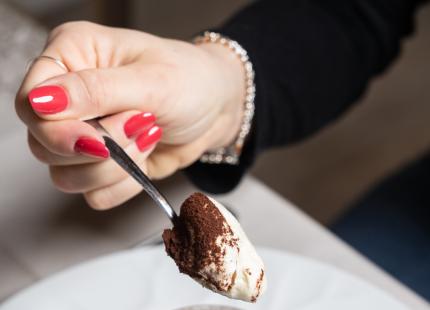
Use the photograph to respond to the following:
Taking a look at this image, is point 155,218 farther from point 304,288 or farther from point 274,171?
point 274,171

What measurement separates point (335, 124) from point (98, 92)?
1043 mm

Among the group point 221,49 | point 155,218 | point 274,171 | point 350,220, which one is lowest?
point 274,171

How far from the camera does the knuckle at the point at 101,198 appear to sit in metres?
0.55

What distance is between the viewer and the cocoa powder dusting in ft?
1.40

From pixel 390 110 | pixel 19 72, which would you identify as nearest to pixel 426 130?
pixel 390 110

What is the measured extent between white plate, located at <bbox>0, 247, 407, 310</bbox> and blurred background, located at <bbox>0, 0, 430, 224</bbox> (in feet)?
2.36

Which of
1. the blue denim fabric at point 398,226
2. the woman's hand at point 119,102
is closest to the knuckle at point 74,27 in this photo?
the woman's hand at point 119,102

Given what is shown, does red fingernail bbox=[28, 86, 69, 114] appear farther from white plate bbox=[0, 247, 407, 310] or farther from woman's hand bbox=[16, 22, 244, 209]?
white plate bbox=[0, 247, 407, 310]

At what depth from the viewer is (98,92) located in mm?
448

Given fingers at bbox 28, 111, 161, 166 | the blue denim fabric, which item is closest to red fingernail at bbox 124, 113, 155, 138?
fingers at bbox 28, 111, 161, 166

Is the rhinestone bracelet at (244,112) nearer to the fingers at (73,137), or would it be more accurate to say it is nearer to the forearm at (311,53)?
the forearm at (311,53)

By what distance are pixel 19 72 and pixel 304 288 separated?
409 millimetres

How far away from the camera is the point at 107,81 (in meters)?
0.45

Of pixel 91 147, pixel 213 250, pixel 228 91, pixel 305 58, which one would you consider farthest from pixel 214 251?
pixel 305 58
